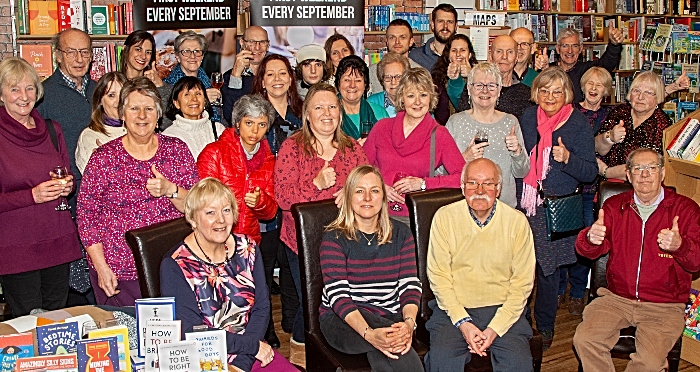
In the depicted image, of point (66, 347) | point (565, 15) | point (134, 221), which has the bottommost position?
point (66, 347)

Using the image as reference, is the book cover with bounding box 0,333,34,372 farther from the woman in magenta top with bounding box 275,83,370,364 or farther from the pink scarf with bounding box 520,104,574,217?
the pink scarf with bounding box 520,104,574,217

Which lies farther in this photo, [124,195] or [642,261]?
[642,261]

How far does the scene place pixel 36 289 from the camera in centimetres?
402

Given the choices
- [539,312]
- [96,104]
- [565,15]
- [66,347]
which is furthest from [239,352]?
[565,15]

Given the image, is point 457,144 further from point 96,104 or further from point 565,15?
point 565,15

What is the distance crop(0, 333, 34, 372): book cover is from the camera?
247 cm

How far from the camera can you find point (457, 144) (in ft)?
14.8

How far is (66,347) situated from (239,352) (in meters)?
0.75

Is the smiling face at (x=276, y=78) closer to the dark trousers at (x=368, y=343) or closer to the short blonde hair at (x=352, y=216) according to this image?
the short blonde hair at (x=352, y=216)

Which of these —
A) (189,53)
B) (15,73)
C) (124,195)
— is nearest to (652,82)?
(189,53)

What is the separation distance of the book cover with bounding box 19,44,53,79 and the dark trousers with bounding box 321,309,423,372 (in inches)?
148

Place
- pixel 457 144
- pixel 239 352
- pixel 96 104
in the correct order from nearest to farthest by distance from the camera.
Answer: pixel 239 352 < pixel 96 104 < pixel 457 144

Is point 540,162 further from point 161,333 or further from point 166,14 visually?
point 166,14

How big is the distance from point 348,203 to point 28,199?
156 cm
